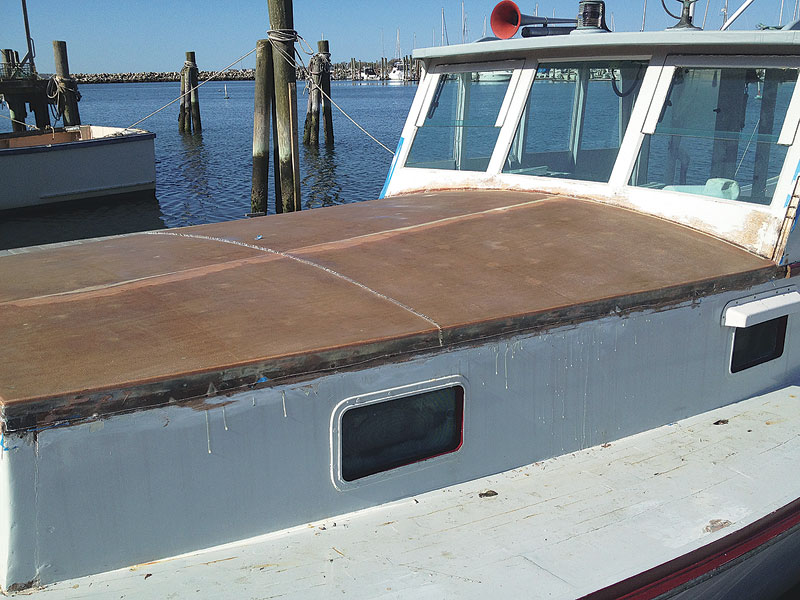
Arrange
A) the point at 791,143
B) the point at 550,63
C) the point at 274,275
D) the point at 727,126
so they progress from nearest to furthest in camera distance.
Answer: the point at 274,275
the point at 791,143
the point at 727,126
the point at 550,63

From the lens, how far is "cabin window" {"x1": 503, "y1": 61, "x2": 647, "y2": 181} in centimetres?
465

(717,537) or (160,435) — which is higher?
(160,435)

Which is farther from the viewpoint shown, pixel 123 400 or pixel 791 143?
pixel 791 143

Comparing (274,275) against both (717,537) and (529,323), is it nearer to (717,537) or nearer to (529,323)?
(529,323)

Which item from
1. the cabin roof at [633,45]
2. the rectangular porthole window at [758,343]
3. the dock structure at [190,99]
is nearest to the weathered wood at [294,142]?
the cabin roof at [633,45]

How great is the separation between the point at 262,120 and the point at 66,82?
Answer: 42.4ft

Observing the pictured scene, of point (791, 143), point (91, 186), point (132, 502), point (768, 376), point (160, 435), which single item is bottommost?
point (91, 186)

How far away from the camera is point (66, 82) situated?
23188 mm

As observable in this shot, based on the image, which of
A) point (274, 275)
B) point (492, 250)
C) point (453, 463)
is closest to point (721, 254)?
point (492, 250)

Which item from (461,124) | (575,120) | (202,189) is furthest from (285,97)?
(202,189)

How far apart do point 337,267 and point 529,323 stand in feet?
2.85

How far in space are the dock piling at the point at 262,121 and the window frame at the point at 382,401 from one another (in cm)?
848

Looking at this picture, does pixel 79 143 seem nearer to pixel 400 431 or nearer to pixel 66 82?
pixel 66 82

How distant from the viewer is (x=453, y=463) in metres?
3.10
